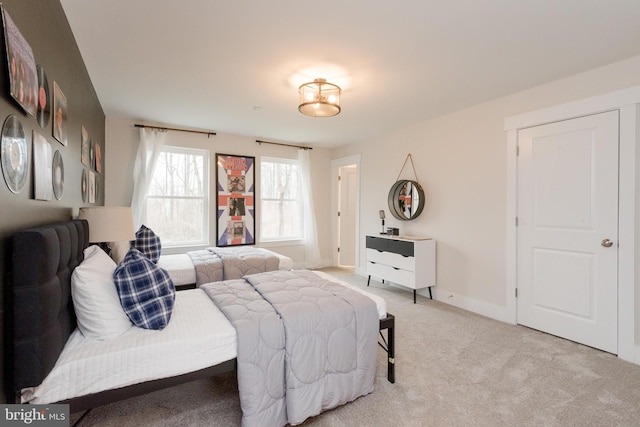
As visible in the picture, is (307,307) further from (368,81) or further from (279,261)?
(368,81)

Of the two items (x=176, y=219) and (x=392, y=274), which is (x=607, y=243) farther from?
(x=176, y=219)

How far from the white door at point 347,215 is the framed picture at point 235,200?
1.90m

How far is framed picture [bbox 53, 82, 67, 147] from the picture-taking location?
1.71 metres

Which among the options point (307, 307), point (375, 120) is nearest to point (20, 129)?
point (307, 307)

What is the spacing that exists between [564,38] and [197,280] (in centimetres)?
386

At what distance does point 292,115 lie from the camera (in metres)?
3.97

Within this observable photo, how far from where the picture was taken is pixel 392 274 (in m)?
4.25

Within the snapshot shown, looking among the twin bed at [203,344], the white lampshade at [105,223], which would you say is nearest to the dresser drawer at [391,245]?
the twin bed at [203,344]

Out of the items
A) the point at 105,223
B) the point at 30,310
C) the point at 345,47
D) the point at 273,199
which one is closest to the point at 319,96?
the point at 345,47

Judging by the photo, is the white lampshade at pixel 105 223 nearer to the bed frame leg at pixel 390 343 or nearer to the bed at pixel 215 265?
the bed at pixel 215 265

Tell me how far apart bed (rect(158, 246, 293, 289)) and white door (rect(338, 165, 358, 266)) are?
260 centimetres

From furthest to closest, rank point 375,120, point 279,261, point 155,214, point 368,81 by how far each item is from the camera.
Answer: point 155,214 → point 375,120 → point 279,261 → point 368,81

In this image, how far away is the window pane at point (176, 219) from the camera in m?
4.52

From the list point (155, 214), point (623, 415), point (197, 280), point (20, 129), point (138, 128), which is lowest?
point (623, 415)
